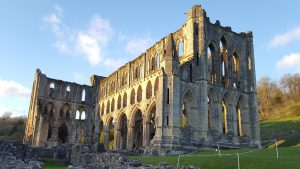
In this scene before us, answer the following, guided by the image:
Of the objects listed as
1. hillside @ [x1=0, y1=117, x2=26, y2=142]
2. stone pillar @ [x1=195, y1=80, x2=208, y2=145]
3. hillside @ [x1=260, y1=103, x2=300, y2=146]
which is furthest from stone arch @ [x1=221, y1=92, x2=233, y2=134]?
hillside @ [x1=0, y1=117, x2=26, y2=142]

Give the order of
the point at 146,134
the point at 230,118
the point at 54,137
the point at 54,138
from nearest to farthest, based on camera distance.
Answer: the point at 230,118
the point at 146,134
the point at 54,138
the point at 54,137

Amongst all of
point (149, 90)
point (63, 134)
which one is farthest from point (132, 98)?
point (63, 134)

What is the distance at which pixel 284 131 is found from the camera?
4481 centimetres

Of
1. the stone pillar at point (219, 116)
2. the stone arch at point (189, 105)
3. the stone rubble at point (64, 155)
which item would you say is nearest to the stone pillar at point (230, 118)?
the stone pillar at point (219, 116)

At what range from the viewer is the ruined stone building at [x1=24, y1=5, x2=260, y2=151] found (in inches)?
1256

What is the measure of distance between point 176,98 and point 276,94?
42.5 m

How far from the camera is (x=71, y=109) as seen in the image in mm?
52531

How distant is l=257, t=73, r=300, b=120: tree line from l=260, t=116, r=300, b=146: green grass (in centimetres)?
1410

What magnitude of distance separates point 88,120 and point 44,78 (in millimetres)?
9608

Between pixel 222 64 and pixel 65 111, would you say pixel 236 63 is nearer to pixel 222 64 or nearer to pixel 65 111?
pixel 222 64

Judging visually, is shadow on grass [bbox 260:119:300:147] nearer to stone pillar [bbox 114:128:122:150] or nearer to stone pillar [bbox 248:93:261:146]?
stone pillar [bbox 248:93:261:146]

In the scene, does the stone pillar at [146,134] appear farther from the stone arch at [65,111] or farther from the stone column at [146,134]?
the stone arch at [65,111]

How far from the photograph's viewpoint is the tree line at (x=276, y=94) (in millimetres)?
64750

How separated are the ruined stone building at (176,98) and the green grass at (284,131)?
764cm
